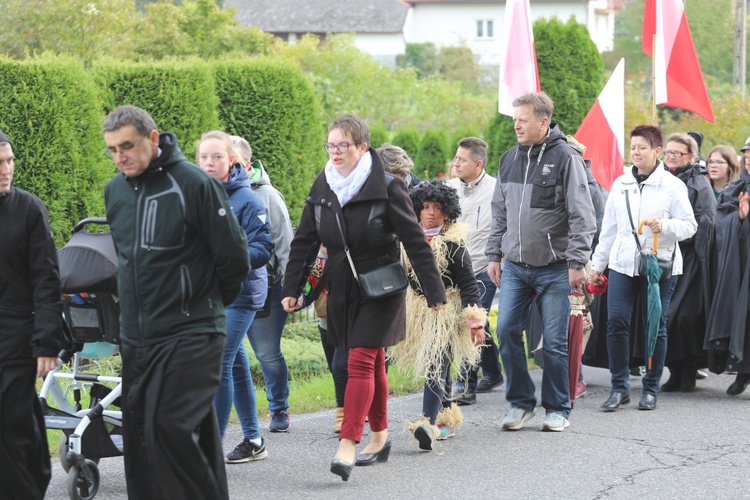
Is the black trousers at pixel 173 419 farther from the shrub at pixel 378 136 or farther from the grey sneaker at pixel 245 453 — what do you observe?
the shrub at pixel 378 136

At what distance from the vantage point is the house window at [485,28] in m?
87.9

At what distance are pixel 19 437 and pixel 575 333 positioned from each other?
4.23 m

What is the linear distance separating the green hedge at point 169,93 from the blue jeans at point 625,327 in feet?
16.8

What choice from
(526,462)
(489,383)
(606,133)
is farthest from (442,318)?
(606,133)

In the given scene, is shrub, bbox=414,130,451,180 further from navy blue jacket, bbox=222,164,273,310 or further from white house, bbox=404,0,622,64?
white house, bbox=404,0,622,64

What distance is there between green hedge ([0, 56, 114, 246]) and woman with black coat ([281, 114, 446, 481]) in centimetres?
457

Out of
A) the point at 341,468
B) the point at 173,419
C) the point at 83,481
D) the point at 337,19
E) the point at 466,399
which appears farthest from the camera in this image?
the point at 337,19

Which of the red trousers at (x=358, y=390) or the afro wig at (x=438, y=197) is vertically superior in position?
the afro wig at (x=438, y=197)

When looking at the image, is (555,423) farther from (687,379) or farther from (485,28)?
(485,28)

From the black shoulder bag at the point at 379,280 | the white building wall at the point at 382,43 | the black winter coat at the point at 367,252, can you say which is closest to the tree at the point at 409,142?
the black winter coat at the point at 367,252

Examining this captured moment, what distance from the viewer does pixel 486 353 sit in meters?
9.45

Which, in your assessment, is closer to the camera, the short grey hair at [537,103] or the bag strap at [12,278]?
the bag strap at [12,278]

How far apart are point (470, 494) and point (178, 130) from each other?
6817mm

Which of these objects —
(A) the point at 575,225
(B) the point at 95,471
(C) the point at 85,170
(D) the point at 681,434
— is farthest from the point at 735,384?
(C) the point at 85,170
